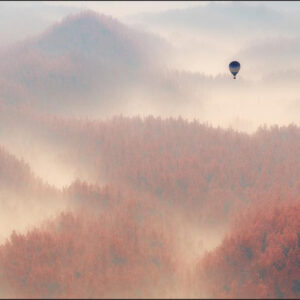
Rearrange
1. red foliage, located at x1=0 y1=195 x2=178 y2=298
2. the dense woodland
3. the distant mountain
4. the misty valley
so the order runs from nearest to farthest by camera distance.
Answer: red foliage, located at x1=0 y1=195 x2=178 y2=298
the dense woodland
the misty valley
the distant mountain

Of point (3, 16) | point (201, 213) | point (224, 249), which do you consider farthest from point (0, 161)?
point (3, 16)

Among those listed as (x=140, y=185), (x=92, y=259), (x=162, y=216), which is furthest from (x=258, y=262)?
(x=140, y=185)

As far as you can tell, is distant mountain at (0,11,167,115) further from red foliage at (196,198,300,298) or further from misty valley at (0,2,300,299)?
red foliage at (196,198,300,298)

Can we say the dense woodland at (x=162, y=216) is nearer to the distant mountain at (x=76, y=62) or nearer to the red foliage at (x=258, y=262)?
the red foliage at (x=258, y=262)

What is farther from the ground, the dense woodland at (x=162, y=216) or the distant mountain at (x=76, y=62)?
the distant mountain at (x=76, y=62)

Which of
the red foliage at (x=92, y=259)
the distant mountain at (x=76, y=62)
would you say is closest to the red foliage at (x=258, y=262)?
the red foliage at (x=92, y=259)

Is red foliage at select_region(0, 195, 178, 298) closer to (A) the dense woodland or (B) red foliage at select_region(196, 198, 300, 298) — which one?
(A) the dense woodland

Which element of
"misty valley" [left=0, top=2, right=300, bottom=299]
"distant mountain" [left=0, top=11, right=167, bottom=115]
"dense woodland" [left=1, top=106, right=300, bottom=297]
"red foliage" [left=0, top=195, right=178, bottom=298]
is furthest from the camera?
"distant mountain" [left=0, top=11, right=167, bottom=115]

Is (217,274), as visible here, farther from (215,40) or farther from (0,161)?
(215,40)

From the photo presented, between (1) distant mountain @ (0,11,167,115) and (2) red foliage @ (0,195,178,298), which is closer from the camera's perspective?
(2) red foliage @ (0,195,178,298)

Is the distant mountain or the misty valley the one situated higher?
the distant mountain

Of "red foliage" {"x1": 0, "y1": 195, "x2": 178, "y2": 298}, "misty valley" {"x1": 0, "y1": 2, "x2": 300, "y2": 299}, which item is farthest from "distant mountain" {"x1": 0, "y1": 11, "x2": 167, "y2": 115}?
"red foliage" {"x1": 0, "y1": 195, "x2": 178, "y2": 298}
